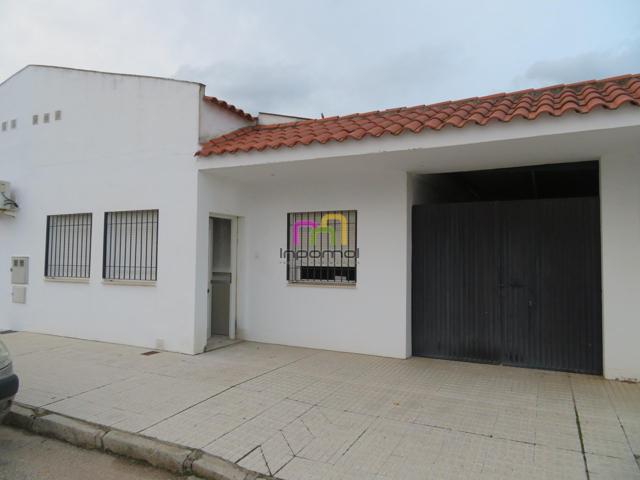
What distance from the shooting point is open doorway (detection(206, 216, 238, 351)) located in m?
8.23

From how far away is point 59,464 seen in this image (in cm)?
383

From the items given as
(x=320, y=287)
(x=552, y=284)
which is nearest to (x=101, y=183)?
(x=320, y=287)

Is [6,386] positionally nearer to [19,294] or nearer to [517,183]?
[19,294]

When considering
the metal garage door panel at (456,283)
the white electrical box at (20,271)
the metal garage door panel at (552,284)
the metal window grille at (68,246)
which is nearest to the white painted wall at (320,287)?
the metal garage door panel at (456,283)

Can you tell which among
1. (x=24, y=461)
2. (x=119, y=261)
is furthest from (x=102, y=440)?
(x=119, y=261)

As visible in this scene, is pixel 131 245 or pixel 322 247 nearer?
pixel 322 247

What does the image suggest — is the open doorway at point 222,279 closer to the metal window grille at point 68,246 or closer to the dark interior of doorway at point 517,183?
the metal window grille at point 68,246

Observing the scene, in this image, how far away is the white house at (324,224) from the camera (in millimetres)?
5730

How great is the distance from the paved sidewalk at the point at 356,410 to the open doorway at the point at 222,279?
1254 mm

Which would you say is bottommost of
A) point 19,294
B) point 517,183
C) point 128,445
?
point 128,445

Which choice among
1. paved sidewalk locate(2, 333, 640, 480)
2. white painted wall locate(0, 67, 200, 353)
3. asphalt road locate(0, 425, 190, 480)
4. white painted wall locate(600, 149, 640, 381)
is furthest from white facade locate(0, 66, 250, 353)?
white painted wall locate(600, 149, 640, 381)

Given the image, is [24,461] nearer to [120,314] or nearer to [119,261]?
[120,314]

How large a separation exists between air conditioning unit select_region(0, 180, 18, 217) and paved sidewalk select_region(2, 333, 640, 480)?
12.3 ft

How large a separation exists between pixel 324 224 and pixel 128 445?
4.59 m
